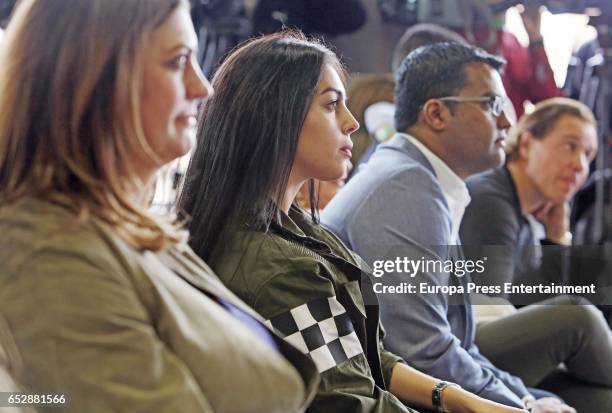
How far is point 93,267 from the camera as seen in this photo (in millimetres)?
798

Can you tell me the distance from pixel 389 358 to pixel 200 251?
38cm

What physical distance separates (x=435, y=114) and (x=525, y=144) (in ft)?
1.75

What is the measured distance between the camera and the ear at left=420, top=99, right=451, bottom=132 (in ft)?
6.07

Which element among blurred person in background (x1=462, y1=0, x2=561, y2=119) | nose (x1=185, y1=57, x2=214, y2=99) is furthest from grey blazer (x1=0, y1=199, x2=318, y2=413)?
blurred person in background (x1=462, y1=0, x2=561, y2=119)

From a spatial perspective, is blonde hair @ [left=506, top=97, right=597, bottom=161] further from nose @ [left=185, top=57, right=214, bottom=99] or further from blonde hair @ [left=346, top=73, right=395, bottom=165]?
nose @ [left=185, top=57, right=214, bottom=99]

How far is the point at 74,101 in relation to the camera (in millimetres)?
850

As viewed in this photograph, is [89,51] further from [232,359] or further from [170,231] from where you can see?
[232,359]

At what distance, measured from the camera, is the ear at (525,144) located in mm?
2277

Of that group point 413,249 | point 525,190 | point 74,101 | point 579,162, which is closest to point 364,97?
point 525,190

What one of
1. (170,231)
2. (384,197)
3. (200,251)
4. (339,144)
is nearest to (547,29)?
(384,197)

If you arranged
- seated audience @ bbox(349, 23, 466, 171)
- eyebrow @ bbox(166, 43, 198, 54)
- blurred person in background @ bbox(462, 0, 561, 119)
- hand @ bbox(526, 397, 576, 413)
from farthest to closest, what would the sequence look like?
blurred person in background @ bbox(462, 0, 561, 119) < seated audience @ bbox(349, 23, 466, 171) < hand @ bbox(526, 397, 576, 413) < eyebrow @ bbox(166, 43, 198, 54)

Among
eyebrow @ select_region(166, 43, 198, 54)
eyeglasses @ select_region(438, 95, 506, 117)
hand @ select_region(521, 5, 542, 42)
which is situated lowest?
eyeglasses @ select_region(438, 95, 506, 117)

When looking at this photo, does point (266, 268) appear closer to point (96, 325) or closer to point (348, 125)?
point (348, 125)

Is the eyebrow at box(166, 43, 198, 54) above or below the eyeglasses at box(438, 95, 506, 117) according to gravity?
above
